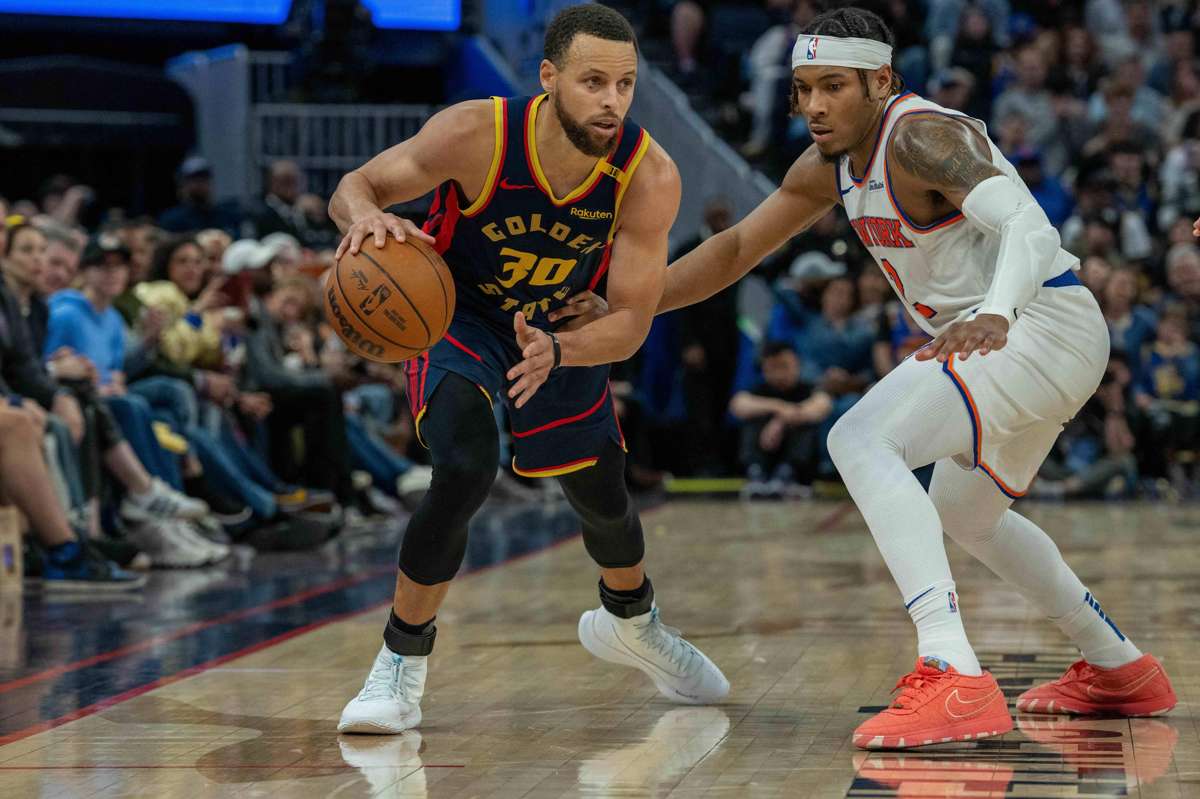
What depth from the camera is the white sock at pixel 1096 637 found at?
14.4 feet

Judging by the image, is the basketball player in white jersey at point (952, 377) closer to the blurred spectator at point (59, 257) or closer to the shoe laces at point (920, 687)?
the shoe laces at point (920, 687)

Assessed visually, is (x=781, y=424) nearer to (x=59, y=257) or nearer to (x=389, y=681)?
(x=59, y=257)

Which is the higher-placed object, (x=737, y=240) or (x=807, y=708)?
(x=737, y=240)

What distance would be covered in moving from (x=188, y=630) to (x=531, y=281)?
2328 millimetres

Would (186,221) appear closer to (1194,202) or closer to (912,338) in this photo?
(912,338)

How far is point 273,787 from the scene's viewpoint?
3.67m

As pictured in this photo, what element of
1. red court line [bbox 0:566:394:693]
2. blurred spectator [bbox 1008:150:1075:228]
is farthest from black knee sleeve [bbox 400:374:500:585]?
blurred spectator [bbox 1008:150:1075:228]

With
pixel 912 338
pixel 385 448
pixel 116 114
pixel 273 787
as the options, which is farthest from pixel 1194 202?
pixel 273 787

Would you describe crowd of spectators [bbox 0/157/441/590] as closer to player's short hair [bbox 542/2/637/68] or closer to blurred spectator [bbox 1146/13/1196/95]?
player's short hair [bbox 542/2/637/68]

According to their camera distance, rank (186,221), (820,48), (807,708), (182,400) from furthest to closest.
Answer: (186,221), (182,400), (807,708), (820,48)

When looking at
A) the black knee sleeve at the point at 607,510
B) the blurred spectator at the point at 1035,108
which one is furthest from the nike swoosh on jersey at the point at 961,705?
the blurred spectator at the point at 1035,108

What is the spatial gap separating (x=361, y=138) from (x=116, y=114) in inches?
95.5

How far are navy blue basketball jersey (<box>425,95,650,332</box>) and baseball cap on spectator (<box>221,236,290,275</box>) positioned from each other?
5.32 meters

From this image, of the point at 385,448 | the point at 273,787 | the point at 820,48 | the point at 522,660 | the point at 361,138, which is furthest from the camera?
the point at 361,138
